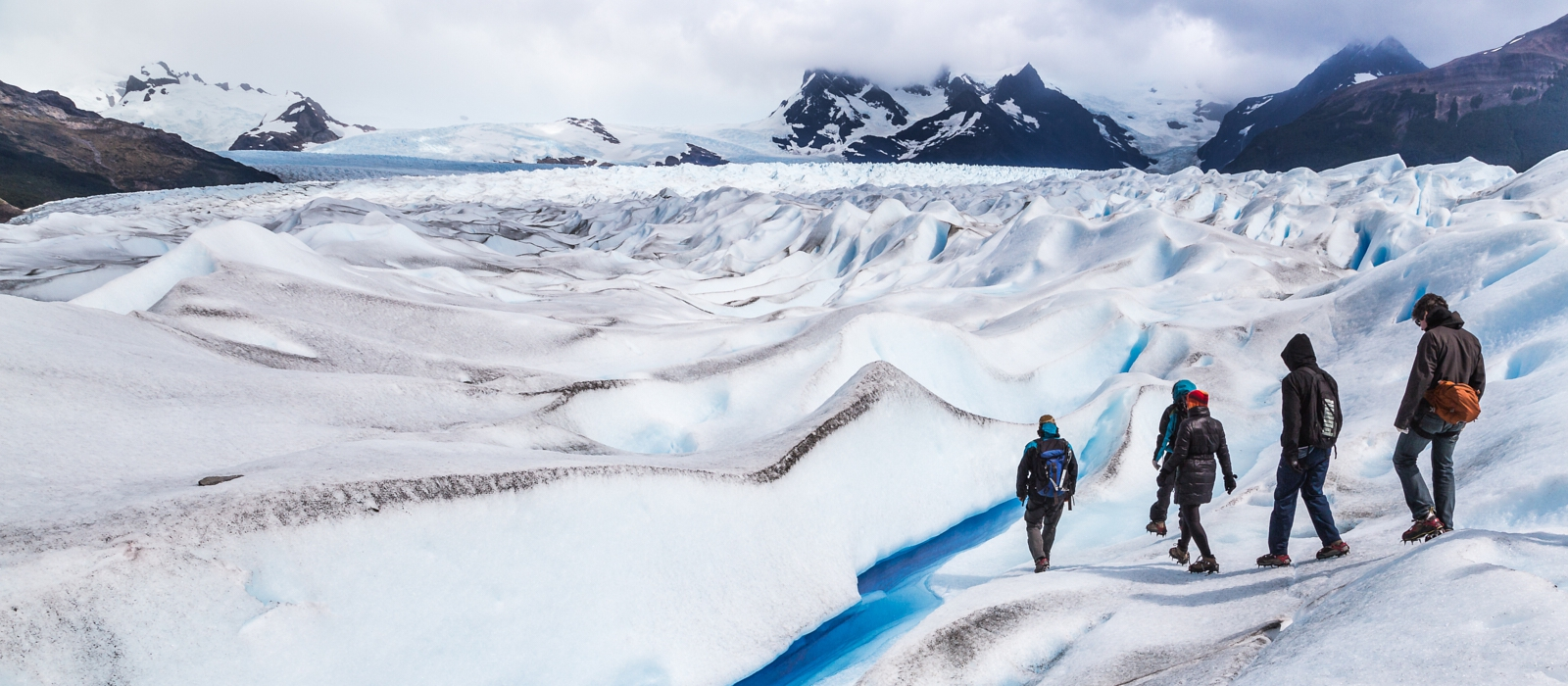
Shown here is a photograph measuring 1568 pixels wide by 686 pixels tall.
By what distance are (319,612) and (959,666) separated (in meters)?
3.44

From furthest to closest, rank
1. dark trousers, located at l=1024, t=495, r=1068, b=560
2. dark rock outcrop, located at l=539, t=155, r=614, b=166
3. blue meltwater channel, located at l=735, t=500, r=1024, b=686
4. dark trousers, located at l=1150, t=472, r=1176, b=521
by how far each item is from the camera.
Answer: dark rock outcrop, located at l=539, t=155, r=614, b=166, dark trousers, located at l=1024, t=495, r=1068, b=560, dark trousers, located at l=1150, t=472, r=1176, b=521, blue meltwater channel, located at l=735, t=500, r=1024, b=686

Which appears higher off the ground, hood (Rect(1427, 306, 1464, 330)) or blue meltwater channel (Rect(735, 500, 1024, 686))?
hood (Rect(1427, 306, 1464, 330))

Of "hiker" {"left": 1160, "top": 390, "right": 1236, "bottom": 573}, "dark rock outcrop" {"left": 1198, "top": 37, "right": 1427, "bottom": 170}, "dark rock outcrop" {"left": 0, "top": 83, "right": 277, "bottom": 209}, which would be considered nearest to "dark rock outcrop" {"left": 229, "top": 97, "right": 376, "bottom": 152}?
"dark rock outcrop" {"left": 0, "top": 83, "right": 277, "bottom": 209}

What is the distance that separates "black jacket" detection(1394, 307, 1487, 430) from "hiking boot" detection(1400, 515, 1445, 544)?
0.59m

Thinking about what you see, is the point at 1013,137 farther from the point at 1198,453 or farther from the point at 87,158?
the point at 1198,453

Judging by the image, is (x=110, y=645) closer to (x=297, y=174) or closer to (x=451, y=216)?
(x=451, y=216)

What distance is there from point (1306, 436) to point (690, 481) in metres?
3.69

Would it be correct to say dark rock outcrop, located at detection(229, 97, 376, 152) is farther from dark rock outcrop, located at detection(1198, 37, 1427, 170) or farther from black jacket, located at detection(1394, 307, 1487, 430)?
black jacket, located at detection(1394, 307, 1487, 430)

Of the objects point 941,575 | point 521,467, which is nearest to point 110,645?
point 521,467

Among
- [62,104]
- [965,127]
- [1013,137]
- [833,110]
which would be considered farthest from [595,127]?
[1013,137]

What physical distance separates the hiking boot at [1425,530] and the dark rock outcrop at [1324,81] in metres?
118

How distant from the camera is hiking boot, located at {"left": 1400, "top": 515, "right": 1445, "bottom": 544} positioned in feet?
13.8

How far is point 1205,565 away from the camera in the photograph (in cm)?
488

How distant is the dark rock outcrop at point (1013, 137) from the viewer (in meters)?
112
